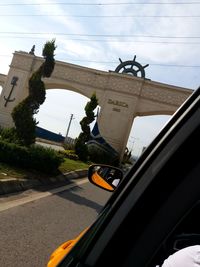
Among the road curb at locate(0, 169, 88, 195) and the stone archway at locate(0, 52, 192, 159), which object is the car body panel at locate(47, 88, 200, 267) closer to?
the road curb at locate(0, 169, 88, 195)

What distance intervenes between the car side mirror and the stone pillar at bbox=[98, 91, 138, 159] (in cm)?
3074

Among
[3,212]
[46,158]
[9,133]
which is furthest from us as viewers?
[9,133]

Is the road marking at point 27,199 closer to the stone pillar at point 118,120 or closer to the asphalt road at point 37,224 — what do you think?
the asphalt road at point 37,224

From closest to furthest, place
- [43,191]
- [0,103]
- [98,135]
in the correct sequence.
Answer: [43,191], [98,135], [0,103]

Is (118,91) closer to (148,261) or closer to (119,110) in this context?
(119,110)

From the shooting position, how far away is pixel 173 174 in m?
1.15

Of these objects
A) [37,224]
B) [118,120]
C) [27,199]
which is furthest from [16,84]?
[37,224]

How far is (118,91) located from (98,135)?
523cm

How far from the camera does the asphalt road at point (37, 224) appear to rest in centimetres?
491

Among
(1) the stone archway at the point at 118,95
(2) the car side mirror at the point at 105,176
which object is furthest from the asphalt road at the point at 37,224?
(1) the stone archway at the point at 118,95

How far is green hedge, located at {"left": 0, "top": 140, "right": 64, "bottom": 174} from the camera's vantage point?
1135 cm

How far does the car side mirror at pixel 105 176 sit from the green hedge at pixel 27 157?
9252 millimetres

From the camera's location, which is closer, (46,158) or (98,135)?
(46,158)

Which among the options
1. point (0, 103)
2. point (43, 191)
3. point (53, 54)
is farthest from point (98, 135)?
point (43, 191)
